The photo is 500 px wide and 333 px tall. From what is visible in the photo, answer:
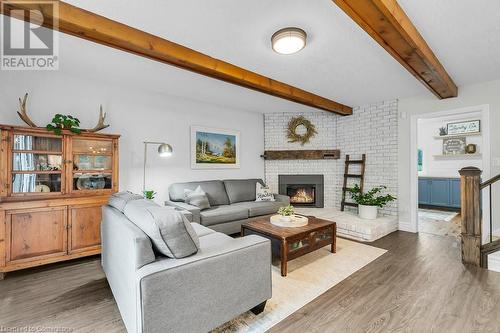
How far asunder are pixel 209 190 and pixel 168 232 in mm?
2764

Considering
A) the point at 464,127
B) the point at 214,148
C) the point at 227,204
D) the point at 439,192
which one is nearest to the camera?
the point at 227,204

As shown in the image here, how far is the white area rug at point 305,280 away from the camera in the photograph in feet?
5.88

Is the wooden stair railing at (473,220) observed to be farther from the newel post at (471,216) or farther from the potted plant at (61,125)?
the potted plant at (61,125)

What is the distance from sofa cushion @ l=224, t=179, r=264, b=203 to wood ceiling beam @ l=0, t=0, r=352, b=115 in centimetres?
196

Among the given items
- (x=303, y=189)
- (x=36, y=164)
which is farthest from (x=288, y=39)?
(x=303, y=189)

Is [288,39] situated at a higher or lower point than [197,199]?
higher

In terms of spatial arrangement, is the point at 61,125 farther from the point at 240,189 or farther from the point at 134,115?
the point at 240,189

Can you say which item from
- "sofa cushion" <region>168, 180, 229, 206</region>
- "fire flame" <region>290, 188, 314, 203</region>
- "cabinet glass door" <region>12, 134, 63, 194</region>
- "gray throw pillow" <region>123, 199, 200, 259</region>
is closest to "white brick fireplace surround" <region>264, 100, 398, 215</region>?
"fire flame" <region>290, 188, 314, 203</region>

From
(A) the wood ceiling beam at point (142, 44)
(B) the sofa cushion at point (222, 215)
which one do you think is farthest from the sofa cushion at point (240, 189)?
(A) the wood ceiling beam at point (142, 44)

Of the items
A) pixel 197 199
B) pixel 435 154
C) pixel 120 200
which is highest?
pixel 435 154

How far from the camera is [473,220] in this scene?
2.79 m

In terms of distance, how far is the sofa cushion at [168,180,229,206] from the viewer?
3.97m

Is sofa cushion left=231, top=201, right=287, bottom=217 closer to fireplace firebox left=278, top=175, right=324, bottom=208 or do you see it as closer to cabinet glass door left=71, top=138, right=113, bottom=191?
fireplace firebox left=278, top=175, right=324, bottom=208

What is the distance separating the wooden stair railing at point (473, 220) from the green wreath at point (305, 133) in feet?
9.43
